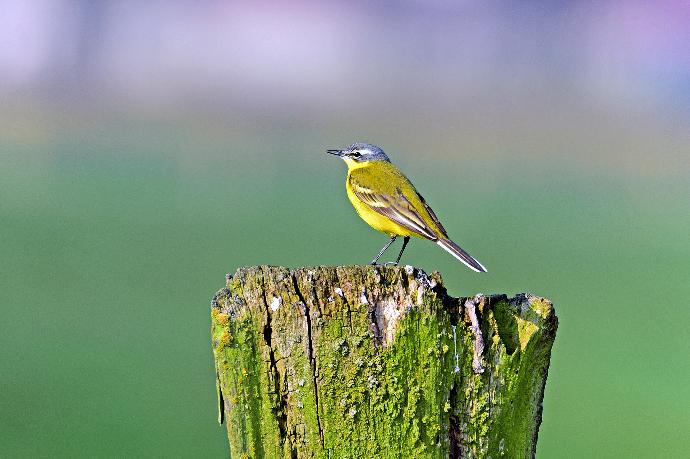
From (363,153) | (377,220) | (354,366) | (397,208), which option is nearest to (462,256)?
(397,208)

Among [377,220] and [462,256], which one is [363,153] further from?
[462,256]

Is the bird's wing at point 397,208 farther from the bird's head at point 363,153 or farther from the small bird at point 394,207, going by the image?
the bird's head at point 363,153

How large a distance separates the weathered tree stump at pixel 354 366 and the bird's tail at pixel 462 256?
190cm

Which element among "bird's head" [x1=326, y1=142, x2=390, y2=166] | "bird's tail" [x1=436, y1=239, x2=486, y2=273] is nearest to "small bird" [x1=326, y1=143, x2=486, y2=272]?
"bird's tail" [x1=436, y1=239, x2=486, y2=273]

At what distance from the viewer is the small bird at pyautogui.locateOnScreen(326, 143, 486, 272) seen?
4.57m

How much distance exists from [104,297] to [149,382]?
18.8 ft

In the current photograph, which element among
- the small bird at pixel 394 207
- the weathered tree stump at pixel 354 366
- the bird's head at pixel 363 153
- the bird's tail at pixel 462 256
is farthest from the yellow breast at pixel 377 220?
the weathered tree stump at pixel 354 366

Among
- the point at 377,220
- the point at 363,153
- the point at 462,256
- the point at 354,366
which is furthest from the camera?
the point at 363,153

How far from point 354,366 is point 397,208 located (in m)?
2.51

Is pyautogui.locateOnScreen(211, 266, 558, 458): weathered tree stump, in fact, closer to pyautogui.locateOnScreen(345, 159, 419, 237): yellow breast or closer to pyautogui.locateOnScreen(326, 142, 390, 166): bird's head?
pyautogui.locateOnScreen(345, 159, 419, 237): yellow breast

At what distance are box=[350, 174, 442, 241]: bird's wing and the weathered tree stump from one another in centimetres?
223

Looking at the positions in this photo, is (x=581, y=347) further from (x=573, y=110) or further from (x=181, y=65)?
(x=181, y=65)

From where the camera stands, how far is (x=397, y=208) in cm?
471

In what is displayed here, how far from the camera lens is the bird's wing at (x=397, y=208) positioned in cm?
459
